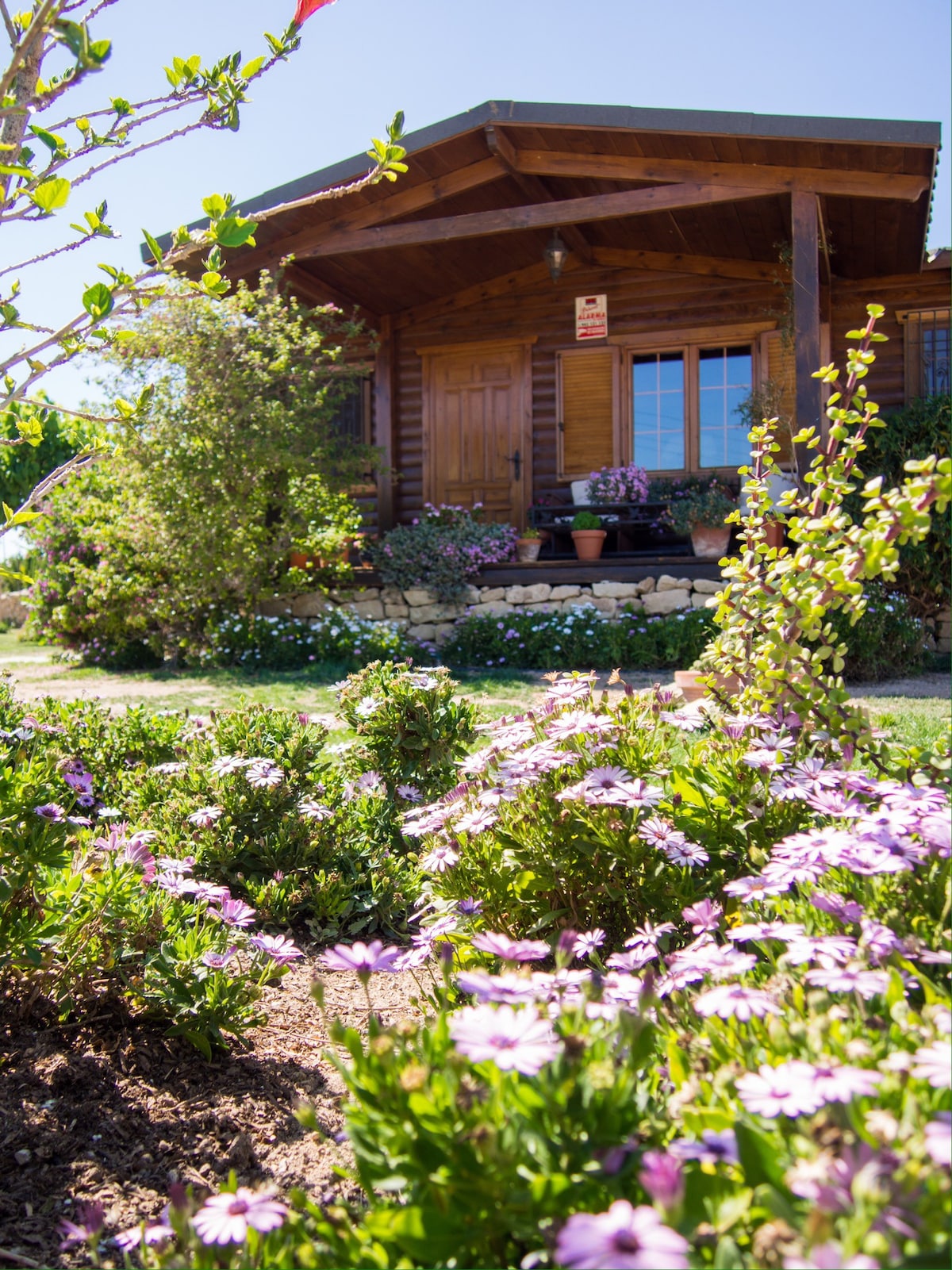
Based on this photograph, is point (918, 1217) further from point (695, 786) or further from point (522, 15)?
point (522, 15)

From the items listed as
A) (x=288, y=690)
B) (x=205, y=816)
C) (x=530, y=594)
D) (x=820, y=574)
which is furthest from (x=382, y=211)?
(x=820, y=574)

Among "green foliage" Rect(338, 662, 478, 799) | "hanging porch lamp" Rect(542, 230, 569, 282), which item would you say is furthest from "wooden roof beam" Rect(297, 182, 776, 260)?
"green foliage" Rect(338, 662, 478, 799)

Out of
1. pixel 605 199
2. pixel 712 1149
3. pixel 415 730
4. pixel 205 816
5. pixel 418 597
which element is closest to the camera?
pixel 712 1149

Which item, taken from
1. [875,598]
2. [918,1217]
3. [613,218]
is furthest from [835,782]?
[613,218]

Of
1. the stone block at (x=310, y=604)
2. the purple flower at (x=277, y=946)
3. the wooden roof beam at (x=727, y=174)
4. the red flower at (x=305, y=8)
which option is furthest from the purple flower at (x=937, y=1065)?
the stone block at (x=310, y=604)

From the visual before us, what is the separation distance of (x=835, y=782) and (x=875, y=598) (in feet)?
22.5

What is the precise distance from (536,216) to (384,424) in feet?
11.1

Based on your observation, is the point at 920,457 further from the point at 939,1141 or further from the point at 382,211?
the point at 939,1141

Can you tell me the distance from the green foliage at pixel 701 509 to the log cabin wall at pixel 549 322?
199 centimetres

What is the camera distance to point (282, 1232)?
1.01m

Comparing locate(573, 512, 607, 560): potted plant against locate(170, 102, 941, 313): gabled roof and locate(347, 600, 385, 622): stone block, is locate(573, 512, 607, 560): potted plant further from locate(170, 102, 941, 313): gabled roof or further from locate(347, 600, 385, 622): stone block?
locate(170, 102, 941, 313): gabled roof

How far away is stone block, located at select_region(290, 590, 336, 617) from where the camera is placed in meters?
10.0

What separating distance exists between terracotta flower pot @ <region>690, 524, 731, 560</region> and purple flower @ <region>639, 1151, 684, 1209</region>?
9031 mm

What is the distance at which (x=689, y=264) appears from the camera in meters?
11.1
